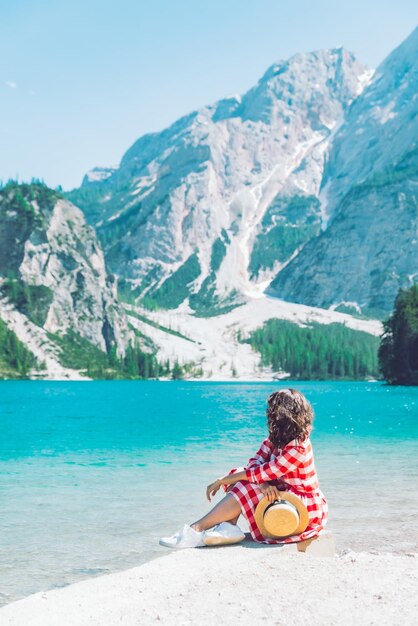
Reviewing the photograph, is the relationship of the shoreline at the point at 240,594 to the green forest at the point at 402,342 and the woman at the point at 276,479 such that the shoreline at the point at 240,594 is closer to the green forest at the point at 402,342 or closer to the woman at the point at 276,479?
the woman at the point at 276,479

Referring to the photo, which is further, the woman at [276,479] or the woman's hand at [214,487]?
the woman's hand at [214,487]

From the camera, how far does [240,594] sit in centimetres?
1043

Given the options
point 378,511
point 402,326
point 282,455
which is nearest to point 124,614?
point 282,455

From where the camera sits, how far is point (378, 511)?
2267cm

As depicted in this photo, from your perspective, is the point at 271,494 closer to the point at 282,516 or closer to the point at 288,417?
the point at 282,516

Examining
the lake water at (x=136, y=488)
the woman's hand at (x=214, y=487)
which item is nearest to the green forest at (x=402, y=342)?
the lake water at (x=136, y=488)

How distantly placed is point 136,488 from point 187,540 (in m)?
15.5

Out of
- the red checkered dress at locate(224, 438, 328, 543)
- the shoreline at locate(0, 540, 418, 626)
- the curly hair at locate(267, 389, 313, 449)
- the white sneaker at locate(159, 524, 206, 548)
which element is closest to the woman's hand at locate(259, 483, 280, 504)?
the red checkered dress at locate(224, 438, 328, 543)

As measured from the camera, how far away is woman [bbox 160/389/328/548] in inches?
506

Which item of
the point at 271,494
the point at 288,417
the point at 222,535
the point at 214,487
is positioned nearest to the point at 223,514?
the point at 222,535

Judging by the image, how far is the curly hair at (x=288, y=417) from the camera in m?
12.8

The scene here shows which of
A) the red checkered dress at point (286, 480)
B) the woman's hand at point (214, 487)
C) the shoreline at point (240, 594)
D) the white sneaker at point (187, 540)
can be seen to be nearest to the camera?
the shoreline at point (240, 594)

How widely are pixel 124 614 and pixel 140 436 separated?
44562 millimetres

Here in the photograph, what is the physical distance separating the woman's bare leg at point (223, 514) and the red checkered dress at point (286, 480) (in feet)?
0.41
